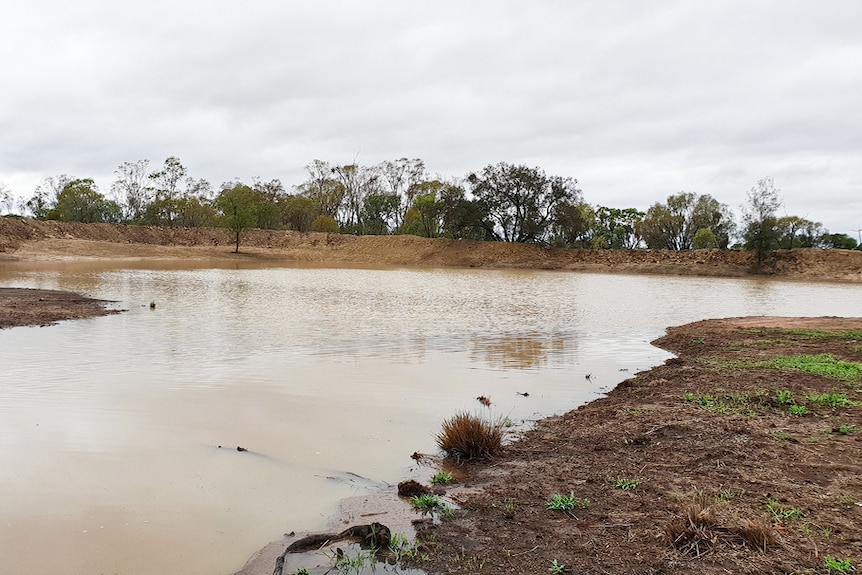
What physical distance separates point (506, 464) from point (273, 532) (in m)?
2.46

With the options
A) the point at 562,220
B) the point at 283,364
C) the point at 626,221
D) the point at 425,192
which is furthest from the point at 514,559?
the point at 626,221

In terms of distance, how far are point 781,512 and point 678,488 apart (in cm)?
81

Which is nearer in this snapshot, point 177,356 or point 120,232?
point 177,356

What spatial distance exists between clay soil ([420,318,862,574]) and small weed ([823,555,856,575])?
6 centimetres

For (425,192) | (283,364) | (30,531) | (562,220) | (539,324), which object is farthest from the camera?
(425,192)

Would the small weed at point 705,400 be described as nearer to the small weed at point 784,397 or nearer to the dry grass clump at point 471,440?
the small weed at point 784,397

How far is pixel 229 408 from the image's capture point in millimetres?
7613

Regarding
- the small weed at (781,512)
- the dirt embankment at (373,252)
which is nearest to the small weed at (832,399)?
the small weed at (781,512)

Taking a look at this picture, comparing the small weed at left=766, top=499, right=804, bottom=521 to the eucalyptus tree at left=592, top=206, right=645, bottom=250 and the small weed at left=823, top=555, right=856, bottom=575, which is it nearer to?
the small weed at left=823, top=555, right=856, bottom=575

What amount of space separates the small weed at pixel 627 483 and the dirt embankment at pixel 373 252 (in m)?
53.5

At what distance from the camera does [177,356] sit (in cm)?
1080

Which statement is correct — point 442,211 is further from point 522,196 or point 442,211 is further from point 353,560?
point 353,560

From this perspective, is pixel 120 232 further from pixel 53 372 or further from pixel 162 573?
pixel 162 573

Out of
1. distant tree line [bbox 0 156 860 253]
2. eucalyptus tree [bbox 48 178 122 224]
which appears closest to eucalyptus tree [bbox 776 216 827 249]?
distant tree line [bbox 0 156 860 253]
